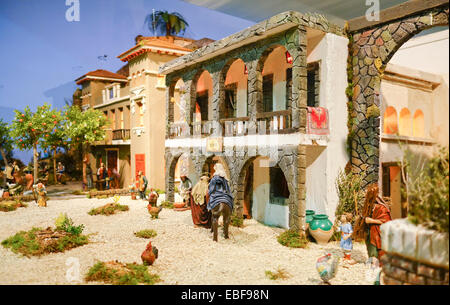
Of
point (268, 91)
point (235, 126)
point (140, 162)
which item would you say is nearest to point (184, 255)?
point (235, 126)

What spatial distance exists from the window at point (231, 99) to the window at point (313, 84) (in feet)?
10.9

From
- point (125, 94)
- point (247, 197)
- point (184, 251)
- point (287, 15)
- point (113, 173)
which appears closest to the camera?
point (184, 251)

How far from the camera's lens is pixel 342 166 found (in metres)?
9.73

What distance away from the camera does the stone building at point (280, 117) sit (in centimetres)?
897

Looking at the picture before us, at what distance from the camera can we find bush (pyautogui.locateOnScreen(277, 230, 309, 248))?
27.6 feet

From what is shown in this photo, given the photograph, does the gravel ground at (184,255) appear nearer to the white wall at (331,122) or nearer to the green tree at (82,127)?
the white wall at (331,122)

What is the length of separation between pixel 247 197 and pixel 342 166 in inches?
152

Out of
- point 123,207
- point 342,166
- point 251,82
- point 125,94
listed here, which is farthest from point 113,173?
point 342,166

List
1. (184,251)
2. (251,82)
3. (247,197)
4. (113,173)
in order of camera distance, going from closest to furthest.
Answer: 1. (184,251)
2. (251,82)
3. (247,197)
4. (113,173)

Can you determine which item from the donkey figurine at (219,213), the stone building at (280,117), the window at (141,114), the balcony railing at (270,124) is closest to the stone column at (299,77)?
the stone building at (280,117)

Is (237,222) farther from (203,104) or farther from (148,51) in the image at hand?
(148,51)

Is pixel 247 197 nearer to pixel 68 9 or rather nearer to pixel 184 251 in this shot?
pixel 184 251

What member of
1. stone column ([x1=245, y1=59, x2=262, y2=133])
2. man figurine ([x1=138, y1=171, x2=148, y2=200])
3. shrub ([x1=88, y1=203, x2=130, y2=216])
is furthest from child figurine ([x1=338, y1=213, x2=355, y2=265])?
man figurine ([x1=138, y1=171, x2=148, y2=200])

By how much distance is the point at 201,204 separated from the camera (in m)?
10.1
